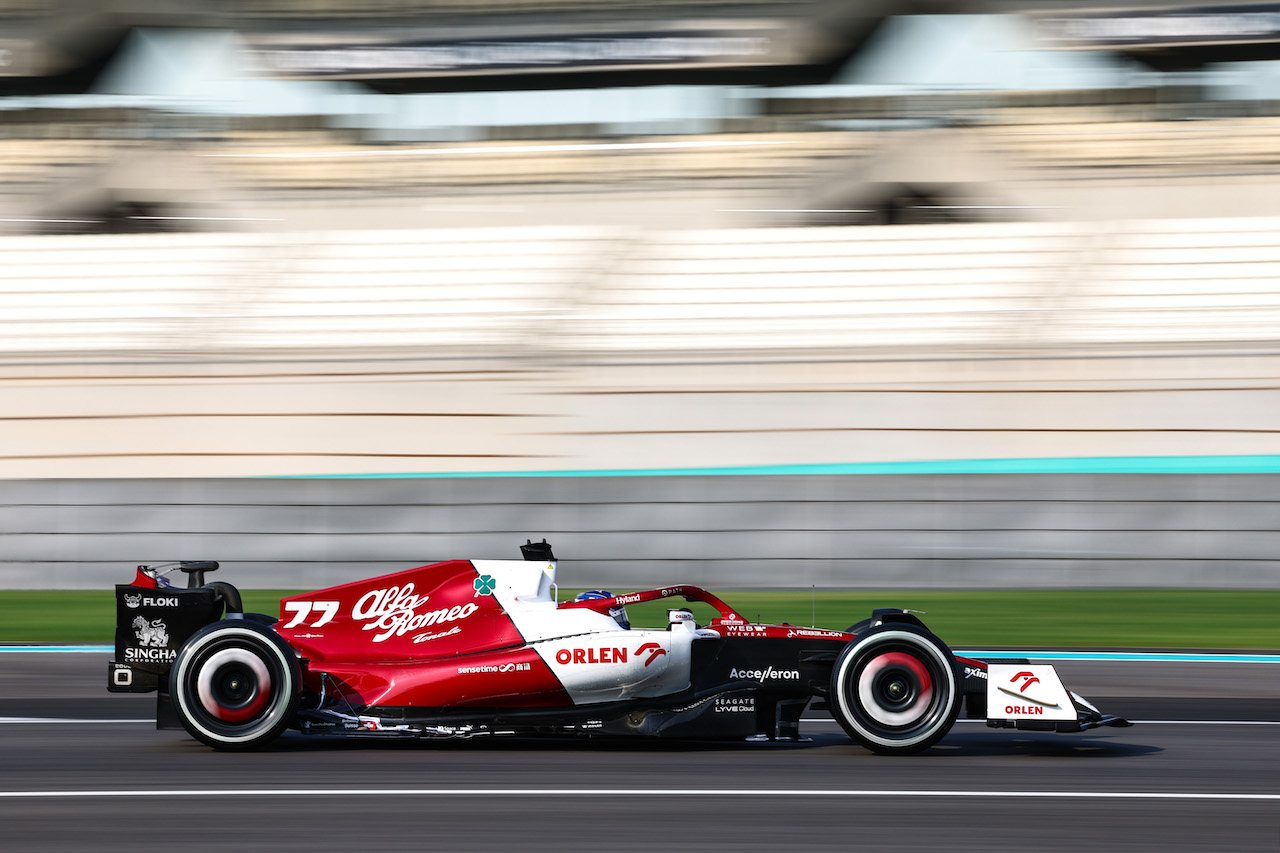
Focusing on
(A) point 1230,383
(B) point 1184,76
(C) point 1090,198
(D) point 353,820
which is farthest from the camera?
(B) point 1184,76

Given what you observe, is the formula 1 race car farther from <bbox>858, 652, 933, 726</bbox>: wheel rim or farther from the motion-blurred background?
the motion-blurred background

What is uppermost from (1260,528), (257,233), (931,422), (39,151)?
(39,151)

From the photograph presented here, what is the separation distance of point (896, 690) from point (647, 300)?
12755 millimetres

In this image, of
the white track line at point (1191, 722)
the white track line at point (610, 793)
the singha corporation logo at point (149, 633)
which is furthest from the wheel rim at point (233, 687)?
the white track line at point (1191, 722)

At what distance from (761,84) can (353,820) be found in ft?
67.1

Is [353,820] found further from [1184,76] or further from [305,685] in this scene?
[1184,76]

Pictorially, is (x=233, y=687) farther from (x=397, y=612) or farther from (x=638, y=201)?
(x=638, y=201)

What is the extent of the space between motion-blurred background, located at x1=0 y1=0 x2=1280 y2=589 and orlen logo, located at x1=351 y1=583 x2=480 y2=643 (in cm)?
711

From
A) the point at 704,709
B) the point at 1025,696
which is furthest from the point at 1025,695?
the point at 704,709

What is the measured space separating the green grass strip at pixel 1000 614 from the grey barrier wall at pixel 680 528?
0.24 meters

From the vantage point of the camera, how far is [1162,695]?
7754mm

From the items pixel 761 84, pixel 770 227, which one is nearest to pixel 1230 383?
pixel 770 227

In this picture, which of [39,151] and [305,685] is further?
[39,151]

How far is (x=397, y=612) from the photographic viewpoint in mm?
5910
